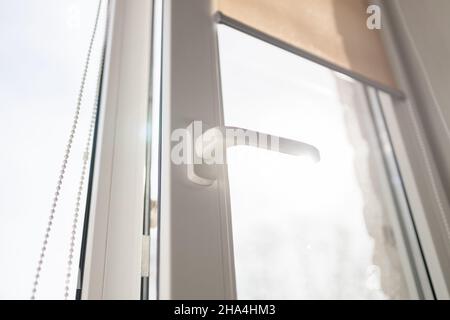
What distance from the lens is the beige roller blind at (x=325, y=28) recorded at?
70 centimetres

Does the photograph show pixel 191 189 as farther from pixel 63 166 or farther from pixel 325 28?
pixel 325 28

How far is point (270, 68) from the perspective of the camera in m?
0.80

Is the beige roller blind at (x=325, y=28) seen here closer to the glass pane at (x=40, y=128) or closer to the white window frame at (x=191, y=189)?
the white window frame at (x=191, y=189)

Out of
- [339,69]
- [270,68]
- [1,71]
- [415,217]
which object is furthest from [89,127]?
[415,217]

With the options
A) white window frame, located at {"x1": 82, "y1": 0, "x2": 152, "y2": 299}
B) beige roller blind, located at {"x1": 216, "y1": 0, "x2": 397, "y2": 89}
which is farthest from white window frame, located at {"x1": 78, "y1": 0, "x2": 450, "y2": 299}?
beige roller blind, located at {"x1": 216, "y1": 0, "x2": 397, "y2": 89}

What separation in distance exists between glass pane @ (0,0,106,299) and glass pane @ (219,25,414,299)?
0.26 metres

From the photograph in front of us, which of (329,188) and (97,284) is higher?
(329,188)

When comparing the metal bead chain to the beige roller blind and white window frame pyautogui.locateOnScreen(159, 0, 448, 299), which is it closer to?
white window frame pyautogui.locateOnScreen(159, 0, 448, 299)

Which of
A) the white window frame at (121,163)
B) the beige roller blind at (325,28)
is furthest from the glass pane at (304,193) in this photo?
the white window frame at (121,163)

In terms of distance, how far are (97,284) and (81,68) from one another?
1.24ft

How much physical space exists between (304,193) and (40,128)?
500 mm

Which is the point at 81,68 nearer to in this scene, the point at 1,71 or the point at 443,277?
the point at 1,71

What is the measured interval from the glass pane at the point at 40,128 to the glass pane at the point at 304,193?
0.85 feet

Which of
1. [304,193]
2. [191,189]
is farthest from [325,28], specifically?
[191,189]
